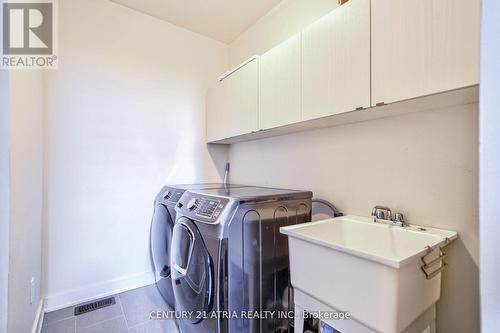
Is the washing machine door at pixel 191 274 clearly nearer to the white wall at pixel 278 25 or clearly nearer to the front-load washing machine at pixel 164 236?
the front-load washing machine at pixel 164 236

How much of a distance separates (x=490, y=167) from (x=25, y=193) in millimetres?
1927

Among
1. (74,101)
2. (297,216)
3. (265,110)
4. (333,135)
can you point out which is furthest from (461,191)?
(74,101)

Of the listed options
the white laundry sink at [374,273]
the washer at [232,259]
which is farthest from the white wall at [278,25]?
the white laundry sink at [374,273]

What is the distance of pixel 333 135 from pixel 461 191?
774 millimetres

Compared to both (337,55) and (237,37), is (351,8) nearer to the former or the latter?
(337,55)

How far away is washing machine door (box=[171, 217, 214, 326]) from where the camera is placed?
1.26m

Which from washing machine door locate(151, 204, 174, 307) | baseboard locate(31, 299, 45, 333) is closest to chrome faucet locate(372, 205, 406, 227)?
washing machine door locate(151, 204, 174, 307)

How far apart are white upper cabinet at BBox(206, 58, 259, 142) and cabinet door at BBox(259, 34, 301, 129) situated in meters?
0.10

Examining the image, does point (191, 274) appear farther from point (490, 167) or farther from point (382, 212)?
point (490, 167)

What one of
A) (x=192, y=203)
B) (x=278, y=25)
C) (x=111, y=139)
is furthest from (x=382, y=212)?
(x=111, y=139)

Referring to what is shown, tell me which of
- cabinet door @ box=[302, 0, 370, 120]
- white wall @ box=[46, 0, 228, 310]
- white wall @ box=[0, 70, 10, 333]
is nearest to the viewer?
white wall @ box=[0, 70, 10, 333]

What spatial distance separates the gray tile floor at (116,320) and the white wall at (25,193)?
19 centimetres

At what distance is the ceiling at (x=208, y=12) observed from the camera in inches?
82.1

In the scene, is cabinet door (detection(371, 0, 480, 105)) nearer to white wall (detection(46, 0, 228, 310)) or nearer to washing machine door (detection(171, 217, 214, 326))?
washing machine door (detection(171, 217, 214, 326))
